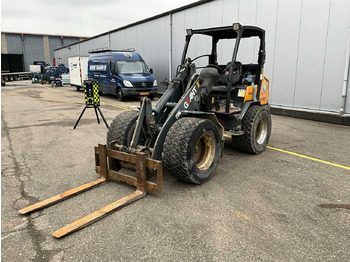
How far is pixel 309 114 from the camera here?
1052cm

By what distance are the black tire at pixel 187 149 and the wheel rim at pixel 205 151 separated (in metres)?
0.03

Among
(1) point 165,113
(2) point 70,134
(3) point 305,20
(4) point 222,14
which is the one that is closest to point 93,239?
(1) point 165,113

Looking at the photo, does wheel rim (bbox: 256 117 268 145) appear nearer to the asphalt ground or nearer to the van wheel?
the asphalt ground

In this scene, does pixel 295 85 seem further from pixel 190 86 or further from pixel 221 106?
pixel 190 86

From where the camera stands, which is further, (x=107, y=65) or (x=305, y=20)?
(x=107, y=65)

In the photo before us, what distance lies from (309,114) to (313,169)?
5.94 m

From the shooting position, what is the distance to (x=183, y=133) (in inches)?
162

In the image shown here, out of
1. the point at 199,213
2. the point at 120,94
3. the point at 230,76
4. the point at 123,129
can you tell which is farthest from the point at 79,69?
the point at 199,213

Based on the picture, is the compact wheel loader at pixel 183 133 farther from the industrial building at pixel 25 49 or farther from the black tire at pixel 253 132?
the industrial building at pixel 25 49

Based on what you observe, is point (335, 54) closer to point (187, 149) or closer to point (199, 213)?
point (187, 149)

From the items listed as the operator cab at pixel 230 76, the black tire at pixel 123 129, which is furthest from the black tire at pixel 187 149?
the operator cab at pixel 230 76

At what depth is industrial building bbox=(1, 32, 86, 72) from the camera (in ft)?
157

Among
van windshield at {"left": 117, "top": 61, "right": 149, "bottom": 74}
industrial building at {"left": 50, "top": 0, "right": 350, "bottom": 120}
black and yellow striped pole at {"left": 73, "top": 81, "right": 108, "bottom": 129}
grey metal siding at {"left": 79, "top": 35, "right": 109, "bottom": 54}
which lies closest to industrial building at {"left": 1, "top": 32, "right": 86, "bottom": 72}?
grey metal siding at {"left": 79, "top": 35, "right": 109, "bottom": 54}

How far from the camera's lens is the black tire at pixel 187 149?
160 inches
